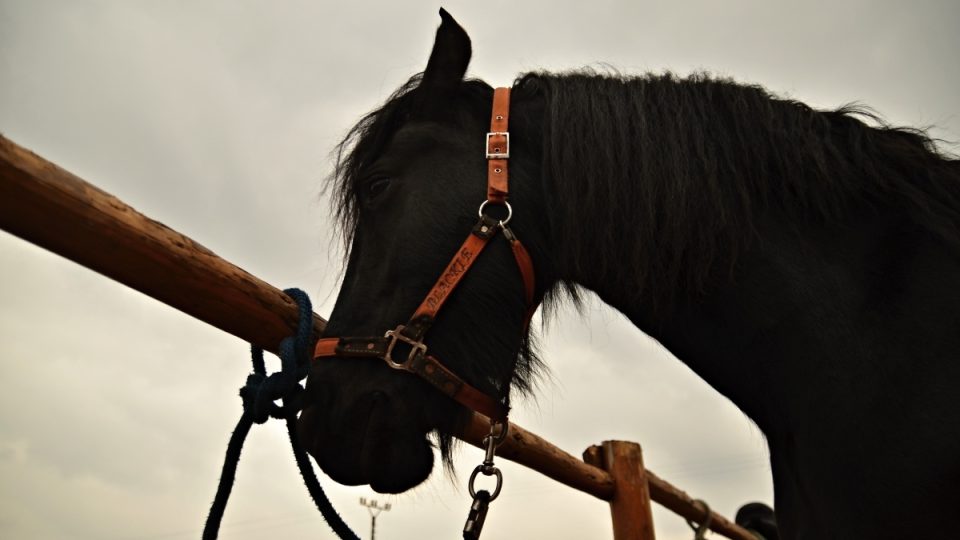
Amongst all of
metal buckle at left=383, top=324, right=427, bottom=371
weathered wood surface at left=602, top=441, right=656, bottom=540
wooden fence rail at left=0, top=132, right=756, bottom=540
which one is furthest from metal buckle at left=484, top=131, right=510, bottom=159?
weathered wood surface at left=602, top=441, right=656, bottom=540

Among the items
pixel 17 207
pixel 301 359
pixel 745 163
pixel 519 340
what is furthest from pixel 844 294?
pixel 17 207

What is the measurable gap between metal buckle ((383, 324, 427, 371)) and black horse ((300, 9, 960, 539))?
3 centimetres

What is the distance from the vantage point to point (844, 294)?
66.0 inches

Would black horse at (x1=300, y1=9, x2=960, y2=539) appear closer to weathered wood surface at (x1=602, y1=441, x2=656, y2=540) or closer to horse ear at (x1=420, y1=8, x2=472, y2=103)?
horse ear at (x1=420, y1=8, x2=472, y2=103)

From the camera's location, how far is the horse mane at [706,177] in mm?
1741

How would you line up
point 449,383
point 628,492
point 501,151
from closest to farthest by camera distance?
1. point 449,383
2. point 501,151
3. point 628,492

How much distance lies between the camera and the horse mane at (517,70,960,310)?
5.71ft

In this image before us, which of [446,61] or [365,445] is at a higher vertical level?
[446,61]

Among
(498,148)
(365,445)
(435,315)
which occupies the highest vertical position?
(498,148)

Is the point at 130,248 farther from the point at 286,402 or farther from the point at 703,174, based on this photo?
the point at 703,174

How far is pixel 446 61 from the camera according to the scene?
2127 millimetres

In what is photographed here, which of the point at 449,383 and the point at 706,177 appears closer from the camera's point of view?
the point at 449,383

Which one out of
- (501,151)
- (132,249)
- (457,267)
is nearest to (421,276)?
(457,267)

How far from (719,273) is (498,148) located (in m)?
0.72
